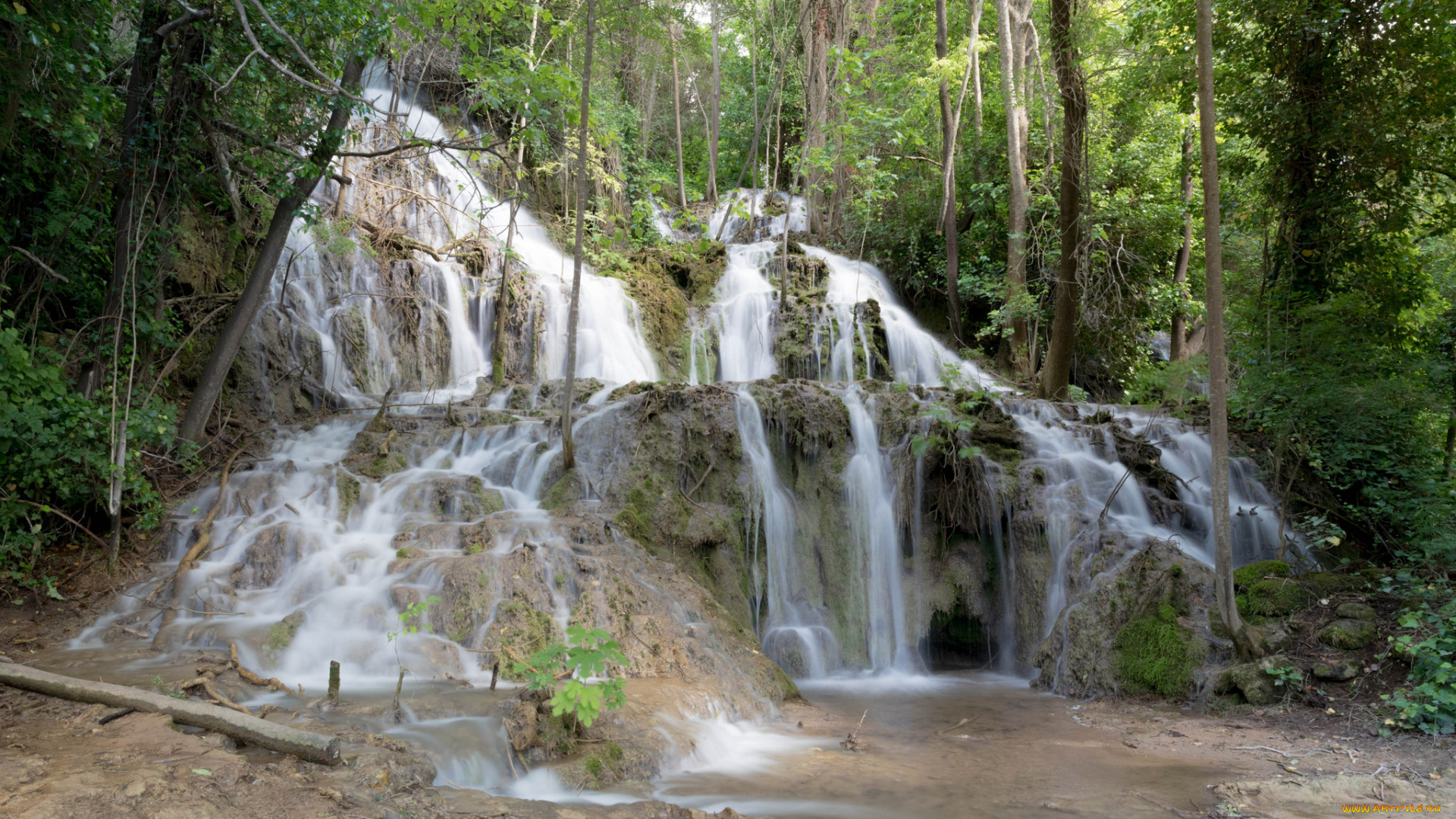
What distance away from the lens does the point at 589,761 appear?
15.2ft

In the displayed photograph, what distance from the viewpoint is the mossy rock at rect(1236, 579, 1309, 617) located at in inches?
284

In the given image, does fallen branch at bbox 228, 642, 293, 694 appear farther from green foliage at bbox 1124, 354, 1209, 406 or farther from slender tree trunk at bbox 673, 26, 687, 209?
slender tree trunk at bbox 673, 26, 687, 209

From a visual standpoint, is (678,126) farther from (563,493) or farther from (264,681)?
(264,681)

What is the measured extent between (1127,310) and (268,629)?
15976mm

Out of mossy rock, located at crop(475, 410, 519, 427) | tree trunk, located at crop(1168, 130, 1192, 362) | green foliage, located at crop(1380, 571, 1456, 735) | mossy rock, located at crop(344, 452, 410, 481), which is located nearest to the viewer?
green foliage, located at crop(1380, 571, 1456, 735)

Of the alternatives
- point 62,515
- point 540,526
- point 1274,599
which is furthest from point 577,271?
point 1274,599

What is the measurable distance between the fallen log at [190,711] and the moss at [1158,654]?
6876 mm

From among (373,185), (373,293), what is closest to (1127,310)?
(373,293)

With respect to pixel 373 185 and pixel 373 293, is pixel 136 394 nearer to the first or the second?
pixel 373 293

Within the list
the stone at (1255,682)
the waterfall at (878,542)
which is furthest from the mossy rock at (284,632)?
the stone at (1255,682)

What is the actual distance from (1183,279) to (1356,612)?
38.5 ft

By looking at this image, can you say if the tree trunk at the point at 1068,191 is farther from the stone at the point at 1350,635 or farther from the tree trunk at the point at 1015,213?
the stone at the point at 1350,635

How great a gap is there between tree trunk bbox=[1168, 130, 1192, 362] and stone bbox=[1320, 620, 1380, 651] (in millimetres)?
9606

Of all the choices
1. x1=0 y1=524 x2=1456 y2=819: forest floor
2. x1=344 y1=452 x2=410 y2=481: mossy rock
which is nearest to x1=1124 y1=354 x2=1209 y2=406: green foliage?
x1=0 y1=524 x2=1456 y2=819: forest floor
